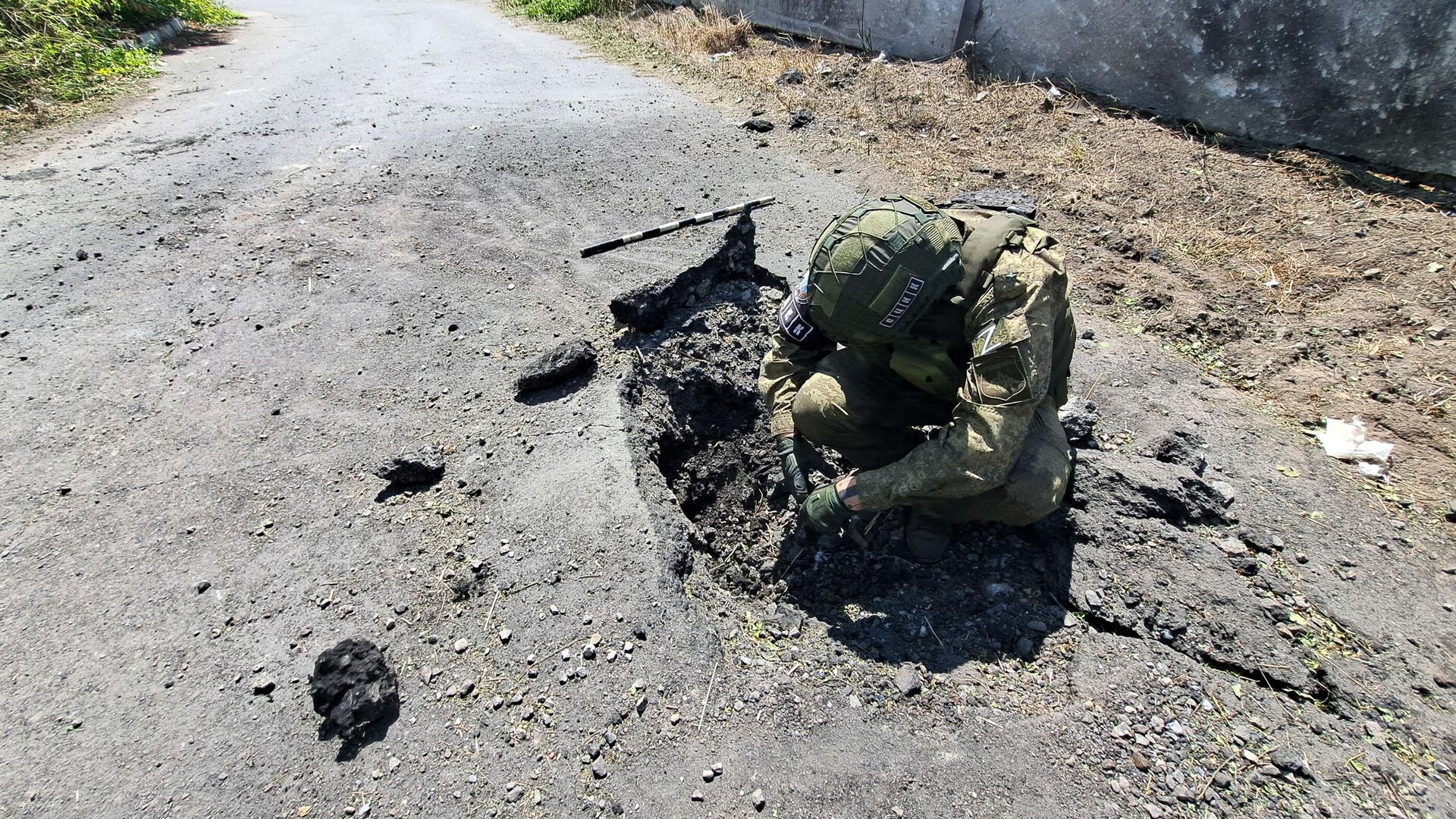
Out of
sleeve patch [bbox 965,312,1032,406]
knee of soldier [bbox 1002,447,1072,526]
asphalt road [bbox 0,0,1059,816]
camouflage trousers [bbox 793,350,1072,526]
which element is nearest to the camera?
asphalt road [bbox 0,0,1059,816]

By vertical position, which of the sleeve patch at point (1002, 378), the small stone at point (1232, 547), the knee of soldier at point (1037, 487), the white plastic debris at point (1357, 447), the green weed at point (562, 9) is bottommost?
the small stone at point (1232, 547)

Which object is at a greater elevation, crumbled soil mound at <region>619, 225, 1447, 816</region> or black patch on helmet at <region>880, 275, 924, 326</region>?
black patch on helmet at <region>880, 275, 924, 326</region>

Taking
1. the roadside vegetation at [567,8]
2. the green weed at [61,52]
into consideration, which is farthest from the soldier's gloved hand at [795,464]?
the roadside vegetation at [567,8]

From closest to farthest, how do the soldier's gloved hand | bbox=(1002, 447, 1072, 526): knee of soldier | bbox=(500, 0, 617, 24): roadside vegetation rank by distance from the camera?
bbox=(1002, 447, 1072, 526): knee of soldier < the soldier's gloved hand < bbox=(500, 0, 617, 24): roadside vegetation

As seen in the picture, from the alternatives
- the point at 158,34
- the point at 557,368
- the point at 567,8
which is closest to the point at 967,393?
the point at 557,368

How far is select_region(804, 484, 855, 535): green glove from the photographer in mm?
2770

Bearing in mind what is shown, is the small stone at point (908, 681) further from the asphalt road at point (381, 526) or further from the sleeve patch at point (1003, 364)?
the sleeve patch at point (1003, 364)

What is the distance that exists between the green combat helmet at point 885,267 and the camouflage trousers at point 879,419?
50 centimetres

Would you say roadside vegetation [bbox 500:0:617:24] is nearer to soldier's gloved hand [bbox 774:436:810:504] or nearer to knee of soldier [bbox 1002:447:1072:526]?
soldier's gloved hand [bbox 774:436:810:504]

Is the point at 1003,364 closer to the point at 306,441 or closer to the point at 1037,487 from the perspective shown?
the point at 1037,487

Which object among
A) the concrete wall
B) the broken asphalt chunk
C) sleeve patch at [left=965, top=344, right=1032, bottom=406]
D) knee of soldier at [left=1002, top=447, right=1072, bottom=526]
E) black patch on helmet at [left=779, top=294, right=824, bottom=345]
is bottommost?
the broken asphalt chunk

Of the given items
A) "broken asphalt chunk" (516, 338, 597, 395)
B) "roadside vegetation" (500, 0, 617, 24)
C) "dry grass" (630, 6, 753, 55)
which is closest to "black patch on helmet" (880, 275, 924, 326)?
"broken asphalt chunk" (516, 338, 597, 395)

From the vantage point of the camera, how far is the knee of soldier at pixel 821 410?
10.3 ft

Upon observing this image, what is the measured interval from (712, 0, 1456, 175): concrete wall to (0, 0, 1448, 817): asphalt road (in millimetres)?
2638
